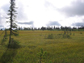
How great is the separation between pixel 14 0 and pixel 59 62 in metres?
12.6

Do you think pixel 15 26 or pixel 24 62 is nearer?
pixel 24 62

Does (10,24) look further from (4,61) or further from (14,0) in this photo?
(4,61)

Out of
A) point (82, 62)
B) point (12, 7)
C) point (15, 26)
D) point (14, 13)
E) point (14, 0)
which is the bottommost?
point (82, 62)

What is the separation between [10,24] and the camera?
14.7m

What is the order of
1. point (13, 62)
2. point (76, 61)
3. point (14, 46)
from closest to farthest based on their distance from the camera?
point (13, 62) < point (76, 61) < point (14, 46)

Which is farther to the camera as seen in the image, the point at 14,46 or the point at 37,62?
the point at 14,46

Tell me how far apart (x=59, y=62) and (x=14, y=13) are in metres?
11.1

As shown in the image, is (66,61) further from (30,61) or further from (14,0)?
(14,0)

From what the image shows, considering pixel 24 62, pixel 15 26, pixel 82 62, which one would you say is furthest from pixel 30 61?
pixel 15 26

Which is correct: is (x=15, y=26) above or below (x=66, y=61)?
above

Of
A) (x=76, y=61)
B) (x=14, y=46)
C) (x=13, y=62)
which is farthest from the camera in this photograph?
(x=14, y=46)

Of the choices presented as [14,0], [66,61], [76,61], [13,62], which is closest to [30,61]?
[13,62]

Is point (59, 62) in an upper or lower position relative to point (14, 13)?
lower

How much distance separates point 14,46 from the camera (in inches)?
566
